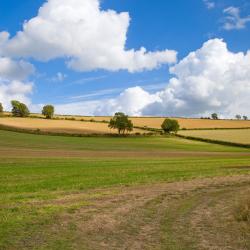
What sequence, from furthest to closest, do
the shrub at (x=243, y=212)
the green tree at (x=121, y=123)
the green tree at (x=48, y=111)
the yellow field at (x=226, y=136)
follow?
the green tree at (x=48, y=111)
the green tree at (x=121, y=123)
the yellow field at (x=226, y=136)
the shrub at (x=243, y=212)

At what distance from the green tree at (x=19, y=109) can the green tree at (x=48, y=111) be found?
581cm

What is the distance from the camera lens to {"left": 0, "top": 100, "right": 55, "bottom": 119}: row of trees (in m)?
151

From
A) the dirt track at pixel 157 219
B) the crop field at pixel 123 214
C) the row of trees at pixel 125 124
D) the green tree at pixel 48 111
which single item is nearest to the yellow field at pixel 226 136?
the row of trees at pixel 125 124

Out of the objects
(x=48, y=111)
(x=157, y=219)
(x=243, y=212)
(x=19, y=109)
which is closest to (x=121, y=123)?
(x=48, y=111)

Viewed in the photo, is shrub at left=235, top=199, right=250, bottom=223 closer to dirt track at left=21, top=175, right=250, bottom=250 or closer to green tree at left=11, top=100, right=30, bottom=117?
dirt track at left=21, top=175, right=250, bottom=250

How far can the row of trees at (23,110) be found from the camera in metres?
151

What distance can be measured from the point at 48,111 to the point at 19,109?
1028 cm

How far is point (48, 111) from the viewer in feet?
502

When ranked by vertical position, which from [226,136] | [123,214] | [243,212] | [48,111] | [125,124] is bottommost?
[123,214]

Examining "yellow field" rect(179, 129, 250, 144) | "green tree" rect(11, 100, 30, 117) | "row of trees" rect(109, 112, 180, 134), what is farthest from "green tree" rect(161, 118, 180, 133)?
"green tree" rect(11, 100, 30, 117)

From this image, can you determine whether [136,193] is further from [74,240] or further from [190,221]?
[74,240]

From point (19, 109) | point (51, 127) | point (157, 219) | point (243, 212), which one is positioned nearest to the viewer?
point (157, 219)

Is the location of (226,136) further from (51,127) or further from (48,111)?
(48,111)

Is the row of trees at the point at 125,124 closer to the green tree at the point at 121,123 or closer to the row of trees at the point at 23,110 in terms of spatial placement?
the green tree at the point at 121,123
